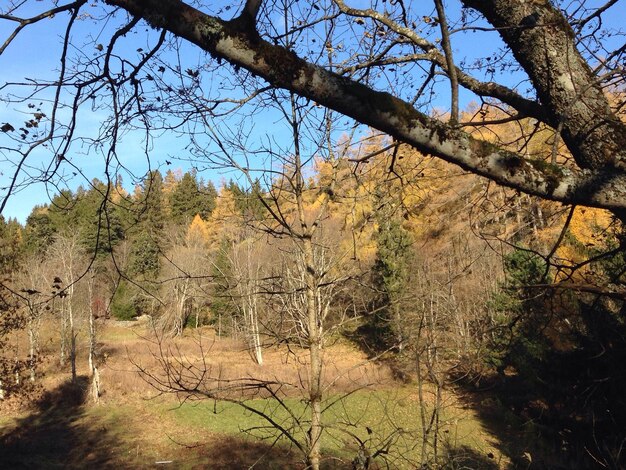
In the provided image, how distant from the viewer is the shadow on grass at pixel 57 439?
51.1ft

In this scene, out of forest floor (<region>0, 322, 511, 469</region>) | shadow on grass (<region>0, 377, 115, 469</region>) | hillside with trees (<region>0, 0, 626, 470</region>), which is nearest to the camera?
hillside with trees (<region>0, 0, 626, 470</region>)

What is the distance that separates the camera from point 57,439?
18141mm

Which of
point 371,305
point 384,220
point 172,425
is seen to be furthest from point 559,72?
point 172,425

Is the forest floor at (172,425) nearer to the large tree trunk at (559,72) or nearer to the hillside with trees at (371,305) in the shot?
the hillside with trees at (371,305)

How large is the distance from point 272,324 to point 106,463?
43.7 feet

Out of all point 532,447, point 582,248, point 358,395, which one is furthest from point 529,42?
point 358,395

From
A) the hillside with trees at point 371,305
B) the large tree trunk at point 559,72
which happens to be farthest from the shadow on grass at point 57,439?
the large tree trunk at point 559,72

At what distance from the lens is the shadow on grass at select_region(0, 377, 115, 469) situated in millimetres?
15578

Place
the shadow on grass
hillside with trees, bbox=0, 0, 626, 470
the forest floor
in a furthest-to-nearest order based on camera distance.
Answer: the shadow on grass → the forest floor → hillside with trees, bbox=0, 0, 626, 470

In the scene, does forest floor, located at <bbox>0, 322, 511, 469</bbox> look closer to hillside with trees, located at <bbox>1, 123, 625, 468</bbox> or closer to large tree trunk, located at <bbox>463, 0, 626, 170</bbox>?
hillside with trees, located at <bbox>1, 123, 625, 468</bbox>

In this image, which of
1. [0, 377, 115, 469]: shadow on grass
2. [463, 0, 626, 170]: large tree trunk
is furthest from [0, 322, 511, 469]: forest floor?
[463, 0, 626, 170]: large tree trunk

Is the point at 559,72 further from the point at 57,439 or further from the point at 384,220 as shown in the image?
the point at 57,439

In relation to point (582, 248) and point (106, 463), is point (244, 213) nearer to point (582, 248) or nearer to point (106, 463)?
point (582, 248)

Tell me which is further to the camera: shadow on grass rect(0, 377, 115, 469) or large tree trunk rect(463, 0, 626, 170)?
shadow on grass rect(0, 377, 115, 469)
